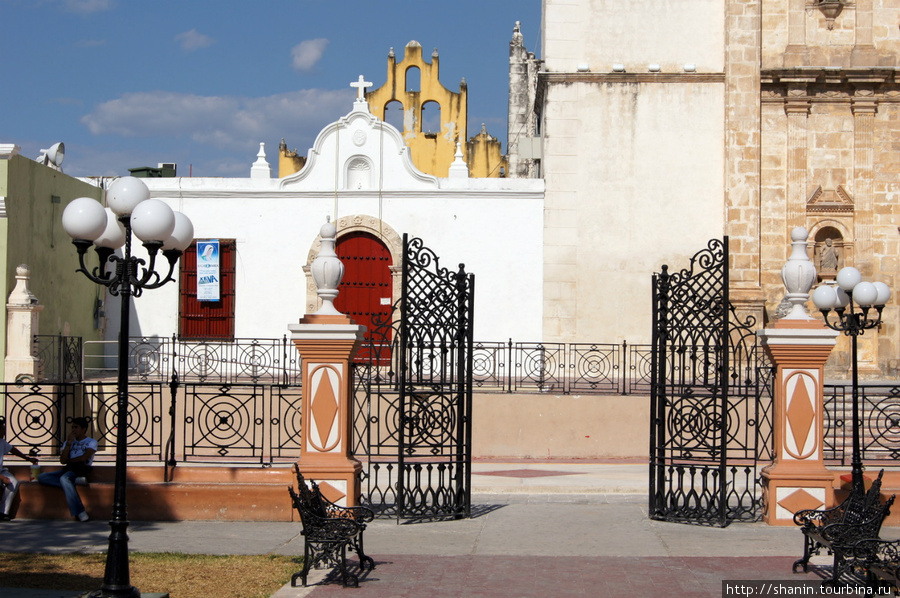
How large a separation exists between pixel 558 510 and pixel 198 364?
9916 millimetres

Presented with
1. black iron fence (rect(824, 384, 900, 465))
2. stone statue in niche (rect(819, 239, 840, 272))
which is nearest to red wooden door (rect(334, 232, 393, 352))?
black iron fence (rect(824, 384, 900, 465))

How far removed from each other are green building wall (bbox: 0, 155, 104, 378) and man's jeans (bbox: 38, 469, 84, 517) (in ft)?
24.5

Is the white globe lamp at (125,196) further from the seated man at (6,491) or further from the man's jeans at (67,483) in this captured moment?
the seated man at (6,491)

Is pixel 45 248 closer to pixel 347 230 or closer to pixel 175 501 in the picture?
pixel 347 230

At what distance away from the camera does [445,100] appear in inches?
1606

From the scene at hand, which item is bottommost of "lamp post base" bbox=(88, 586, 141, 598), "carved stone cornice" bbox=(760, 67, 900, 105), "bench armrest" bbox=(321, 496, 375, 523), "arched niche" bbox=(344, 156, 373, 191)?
"lamp post base" bbox=(88, 586, 141, 598)

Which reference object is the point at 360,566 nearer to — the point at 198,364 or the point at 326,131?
the point at 198,364

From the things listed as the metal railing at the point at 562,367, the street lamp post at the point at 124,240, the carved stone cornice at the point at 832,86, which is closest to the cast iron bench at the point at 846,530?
the street lamp post at the point at 124,240

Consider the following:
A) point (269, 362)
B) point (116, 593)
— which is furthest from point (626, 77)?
point (116, 593)

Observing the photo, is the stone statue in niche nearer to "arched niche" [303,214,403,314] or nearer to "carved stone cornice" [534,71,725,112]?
"carved stone cornice" [534,71,725,112]

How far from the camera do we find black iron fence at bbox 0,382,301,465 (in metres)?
11.2

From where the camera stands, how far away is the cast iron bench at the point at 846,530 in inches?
292

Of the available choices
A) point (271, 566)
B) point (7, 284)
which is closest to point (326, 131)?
point (7, 284)

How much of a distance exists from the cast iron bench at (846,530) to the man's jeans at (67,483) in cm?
690
